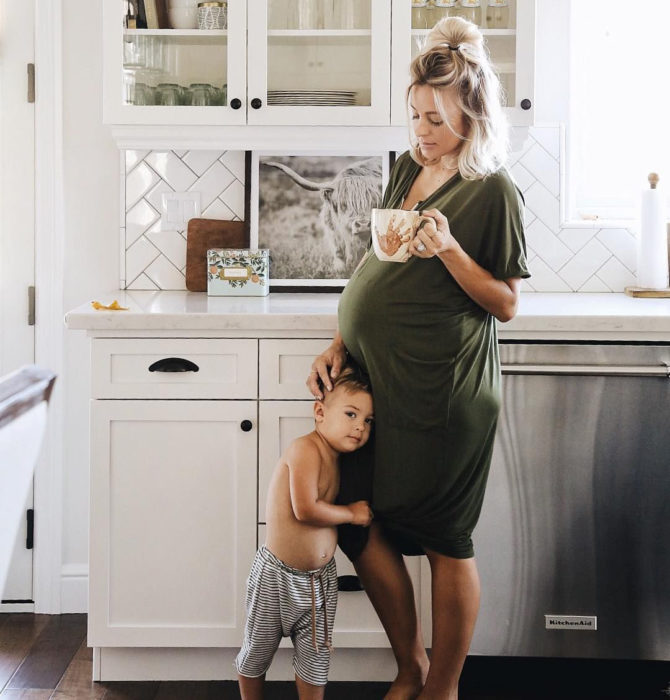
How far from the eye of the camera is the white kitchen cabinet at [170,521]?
2.39 meters

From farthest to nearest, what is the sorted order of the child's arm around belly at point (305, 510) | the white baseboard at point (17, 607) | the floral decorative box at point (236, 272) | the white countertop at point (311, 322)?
the white baseboard at point (17, 607)
the floral decorative box at point (236, 272)
the white countertop at point (311, 322)
the child's arm around belly at point (305, 510)

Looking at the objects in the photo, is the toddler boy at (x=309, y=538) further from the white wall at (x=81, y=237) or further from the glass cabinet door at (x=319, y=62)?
the white wall at (x=81, y=237)

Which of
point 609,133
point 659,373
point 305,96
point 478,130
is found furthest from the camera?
point 609,133

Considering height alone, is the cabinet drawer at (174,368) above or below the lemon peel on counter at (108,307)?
below

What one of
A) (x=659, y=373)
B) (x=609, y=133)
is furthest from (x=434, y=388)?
(x=609, y=133)

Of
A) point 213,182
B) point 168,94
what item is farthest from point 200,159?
point 168,94

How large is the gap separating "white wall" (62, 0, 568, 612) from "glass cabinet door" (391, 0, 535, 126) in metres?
0.32

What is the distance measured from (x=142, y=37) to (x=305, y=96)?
48cm

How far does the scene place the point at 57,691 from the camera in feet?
8.03

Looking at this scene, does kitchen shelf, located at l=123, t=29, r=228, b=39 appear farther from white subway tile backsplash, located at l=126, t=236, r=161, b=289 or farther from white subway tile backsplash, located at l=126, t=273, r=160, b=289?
white subway tile backsplash, located at l=126, t=273, r=160, b=289

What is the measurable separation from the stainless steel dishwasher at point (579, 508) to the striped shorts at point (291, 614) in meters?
0.50

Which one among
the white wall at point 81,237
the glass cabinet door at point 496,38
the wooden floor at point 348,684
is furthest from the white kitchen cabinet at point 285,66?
the wooden floor at point 348,684

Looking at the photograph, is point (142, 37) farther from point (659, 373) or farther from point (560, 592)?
point (560, 592)

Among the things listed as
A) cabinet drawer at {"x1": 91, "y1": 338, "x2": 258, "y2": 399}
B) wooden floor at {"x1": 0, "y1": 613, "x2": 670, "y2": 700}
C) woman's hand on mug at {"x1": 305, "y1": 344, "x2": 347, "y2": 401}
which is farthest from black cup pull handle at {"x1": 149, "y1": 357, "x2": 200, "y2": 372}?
wooden floor at {"x1": 0, "y1": 613, "x2": 670, "y2": 700}
